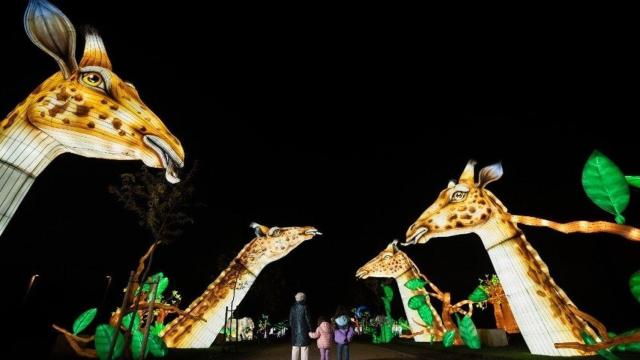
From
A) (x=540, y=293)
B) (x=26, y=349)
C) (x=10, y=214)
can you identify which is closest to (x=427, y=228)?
(x=540, y=293)

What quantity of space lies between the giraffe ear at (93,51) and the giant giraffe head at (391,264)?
13.6 meters

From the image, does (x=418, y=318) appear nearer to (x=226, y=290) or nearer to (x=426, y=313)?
(x=426, y=313)

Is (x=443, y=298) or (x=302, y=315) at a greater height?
(x=443, y=298)

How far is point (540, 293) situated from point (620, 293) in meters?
6.02

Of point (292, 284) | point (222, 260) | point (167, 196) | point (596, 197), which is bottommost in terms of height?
point (596, 197)

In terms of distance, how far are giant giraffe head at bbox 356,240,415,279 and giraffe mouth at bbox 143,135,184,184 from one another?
42.5 feet

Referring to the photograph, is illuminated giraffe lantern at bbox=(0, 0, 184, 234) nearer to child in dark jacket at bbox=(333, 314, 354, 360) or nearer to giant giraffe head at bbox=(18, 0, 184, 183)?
giant giraffe head at bbox=(18, 0, 184, 183)

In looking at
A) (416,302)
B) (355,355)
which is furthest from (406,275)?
(355,355)

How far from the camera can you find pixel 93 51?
4426 millimetres

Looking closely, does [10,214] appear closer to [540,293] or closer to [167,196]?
[167,196]

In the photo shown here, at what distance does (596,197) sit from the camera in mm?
4500

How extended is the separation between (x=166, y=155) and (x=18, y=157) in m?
1.41

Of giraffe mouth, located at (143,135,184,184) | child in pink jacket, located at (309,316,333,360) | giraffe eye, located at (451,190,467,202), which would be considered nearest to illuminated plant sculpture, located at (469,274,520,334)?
giraffe eye, located at (451,190,467,202)

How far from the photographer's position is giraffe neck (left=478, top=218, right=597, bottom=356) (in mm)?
6844
